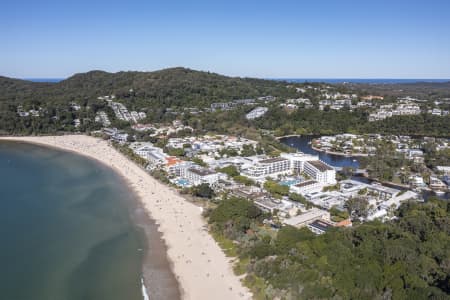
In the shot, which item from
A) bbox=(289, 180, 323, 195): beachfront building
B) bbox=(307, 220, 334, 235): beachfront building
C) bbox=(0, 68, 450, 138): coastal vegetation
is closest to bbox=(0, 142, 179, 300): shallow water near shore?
bbox=(307, 220, 334, 235): beachfront building

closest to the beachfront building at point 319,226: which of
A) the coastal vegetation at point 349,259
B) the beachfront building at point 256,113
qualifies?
the coastal vegetation at point 349,259

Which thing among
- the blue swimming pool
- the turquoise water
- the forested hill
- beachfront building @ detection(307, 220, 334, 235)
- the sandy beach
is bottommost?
the turquoise water

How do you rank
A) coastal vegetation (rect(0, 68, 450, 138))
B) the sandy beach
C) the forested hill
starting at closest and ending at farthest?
the sandy beach → coastal vegetation (rect(0, 68, 450, 138)) → the forested hill

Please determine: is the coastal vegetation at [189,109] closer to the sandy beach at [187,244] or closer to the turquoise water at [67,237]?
the sandy beach at [187,244]

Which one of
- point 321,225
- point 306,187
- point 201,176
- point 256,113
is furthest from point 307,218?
point 256,113

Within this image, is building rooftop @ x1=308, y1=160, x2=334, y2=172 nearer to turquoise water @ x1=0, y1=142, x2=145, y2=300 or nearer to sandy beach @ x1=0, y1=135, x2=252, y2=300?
sandy beach @ x1=0, y1=135, x2=252, y2=300

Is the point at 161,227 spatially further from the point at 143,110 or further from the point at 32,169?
the point at 143,110
